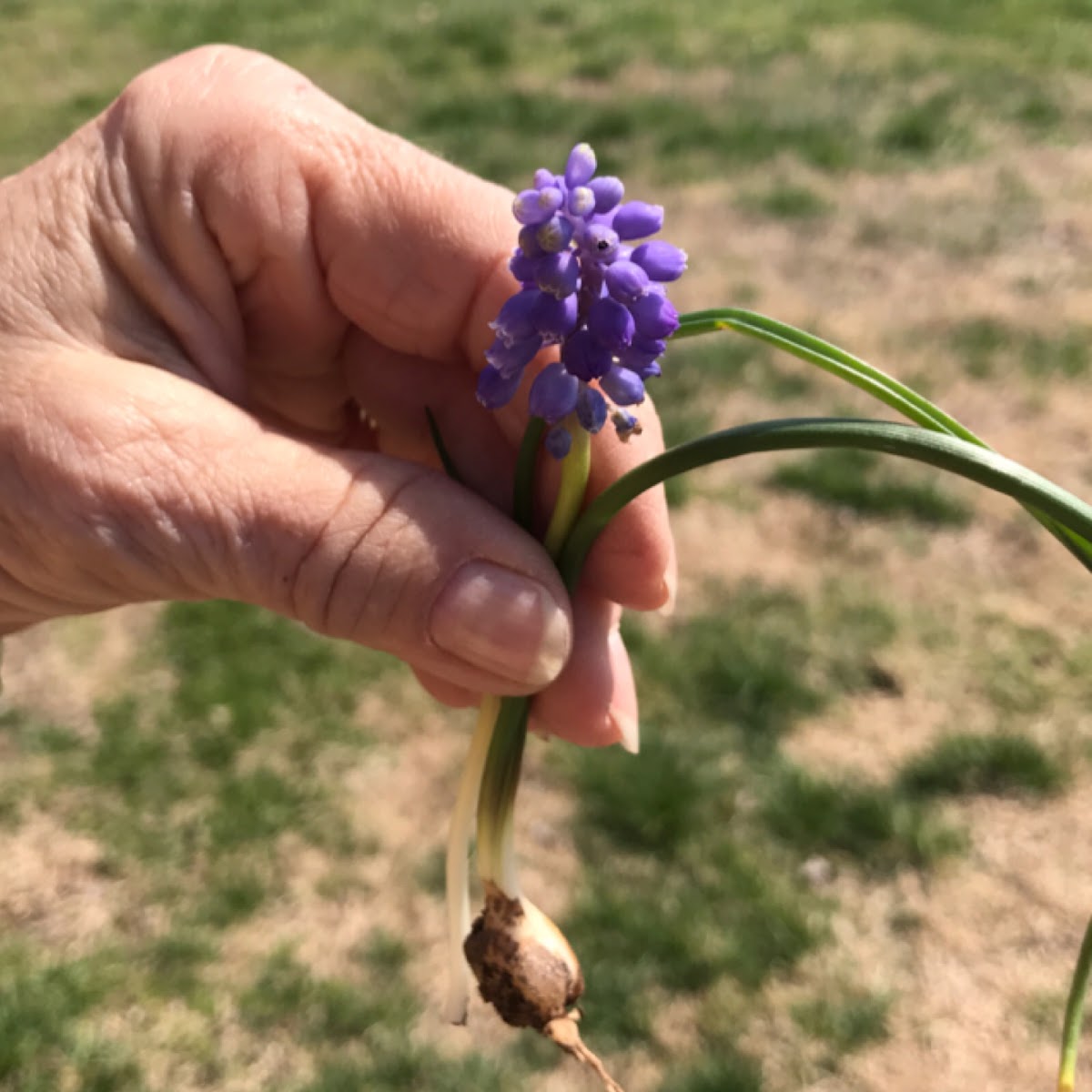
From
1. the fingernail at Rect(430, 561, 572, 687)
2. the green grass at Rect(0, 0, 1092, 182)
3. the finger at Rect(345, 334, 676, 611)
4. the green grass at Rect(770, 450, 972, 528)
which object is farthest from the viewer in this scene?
the green grass at Rect(0, 0, 1092, 182)

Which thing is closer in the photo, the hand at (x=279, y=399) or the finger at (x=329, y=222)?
the hand at (x=279, y=399)

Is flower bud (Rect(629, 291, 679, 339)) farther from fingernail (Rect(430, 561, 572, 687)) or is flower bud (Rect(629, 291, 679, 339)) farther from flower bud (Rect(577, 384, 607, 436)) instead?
fingernail (Rect(430, 561, 572, 687))

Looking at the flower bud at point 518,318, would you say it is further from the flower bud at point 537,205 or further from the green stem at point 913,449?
the green stem at point 913,449

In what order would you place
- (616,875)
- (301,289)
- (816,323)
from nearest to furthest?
(301,289) → (616,875) → (816,323)

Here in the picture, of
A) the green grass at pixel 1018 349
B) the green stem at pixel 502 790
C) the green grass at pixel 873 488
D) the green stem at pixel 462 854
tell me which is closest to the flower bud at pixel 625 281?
the green stem at pixel 502 790

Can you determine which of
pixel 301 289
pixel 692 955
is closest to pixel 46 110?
pixel 301 289

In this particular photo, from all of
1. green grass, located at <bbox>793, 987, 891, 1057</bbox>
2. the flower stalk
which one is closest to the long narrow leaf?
the flower stalk

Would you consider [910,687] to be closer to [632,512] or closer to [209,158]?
[632,512]
